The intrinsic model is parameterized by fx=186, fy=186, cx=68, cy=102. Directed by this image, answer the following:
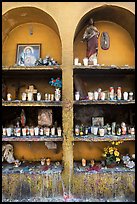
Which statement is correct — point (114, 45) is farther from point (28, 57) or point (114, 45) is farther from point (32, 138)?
point (32, 138)

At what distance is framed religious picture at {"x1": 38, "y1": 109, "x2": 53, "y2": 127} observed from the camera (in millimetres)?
3354

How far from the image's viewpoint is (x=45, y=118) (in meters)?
3.36

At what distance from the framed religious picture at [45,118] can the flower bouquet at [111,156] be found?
113 centimetres

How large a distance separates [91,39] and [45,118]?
1629mm

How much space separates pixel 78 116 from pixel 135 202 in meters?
1.71

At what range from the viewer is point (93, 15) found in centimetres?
335

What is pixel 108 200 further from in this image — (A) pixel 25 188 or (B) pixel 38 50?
(B) pixel 38 50

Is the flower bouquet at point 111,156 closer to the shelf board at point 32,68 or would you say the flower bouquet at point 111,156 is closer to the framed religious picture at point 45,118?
the framed religious picture at point 45,118

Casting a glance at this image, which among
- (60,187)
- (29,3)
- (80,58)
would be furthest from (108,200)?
(29,3)

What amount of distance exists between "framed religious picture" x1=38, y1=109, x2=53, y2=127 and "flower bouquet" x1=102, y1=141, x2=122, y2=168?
44.6 inches

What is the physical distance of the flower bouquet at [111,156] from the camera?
10.7 feet

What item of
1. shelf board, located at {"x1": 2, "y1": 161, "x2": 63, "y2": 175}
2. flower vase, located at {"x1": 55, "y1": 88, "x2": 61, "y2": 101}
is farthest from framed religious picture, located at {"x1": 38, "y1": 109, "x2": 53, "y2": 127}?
shelf board, located at {"x1": 2, "y1": 161, "x2": 63, "y2": 175}

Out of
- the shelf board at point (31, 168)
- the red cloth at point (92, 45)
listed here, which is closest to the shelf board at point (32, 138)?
the shelf board at point (31, 168)

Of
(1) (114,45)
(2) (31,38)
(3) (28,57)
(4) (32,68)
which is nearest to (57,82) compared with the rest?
(4) (32,68)
